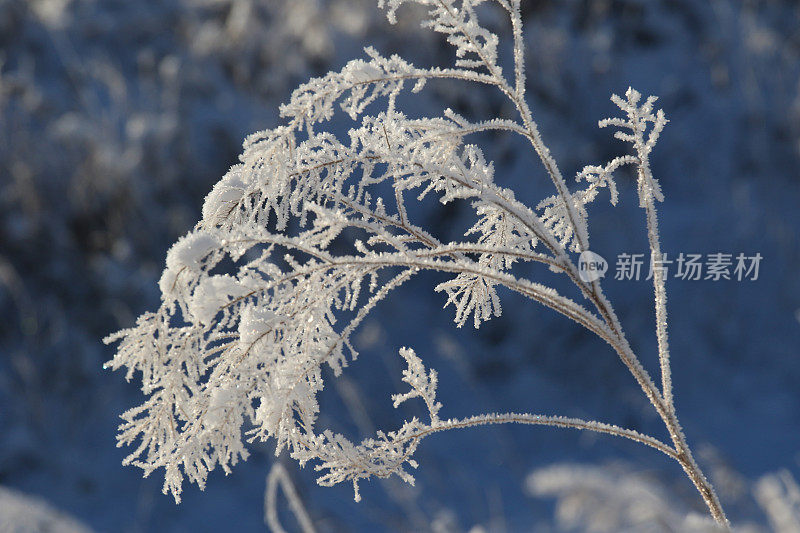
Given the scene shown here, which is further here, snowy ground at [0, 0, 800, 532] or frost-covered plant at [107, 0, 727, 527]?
snowy ground at [0, 0, 800, 532]

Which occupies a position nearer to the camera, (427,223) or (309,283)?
(309,283)

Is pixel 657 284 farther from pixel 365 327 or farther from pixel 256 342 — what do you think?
pixel 365 327

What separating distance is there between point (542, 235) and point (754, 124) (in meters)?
6.99

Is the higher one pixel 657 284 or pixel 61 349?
pixel 61 349

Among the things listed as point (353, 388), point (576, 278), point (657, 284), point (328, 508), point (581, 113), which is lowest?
point (576, 278)

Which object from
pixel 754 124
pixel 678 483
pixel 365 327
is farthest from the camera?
pixel 754 124

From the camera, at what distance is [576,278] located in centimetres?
146

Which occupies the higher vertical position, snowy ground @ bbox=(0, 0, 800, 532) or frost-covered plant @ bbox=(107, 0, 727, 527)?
snowy ground @ bbox=(0, 0, 800, 532)

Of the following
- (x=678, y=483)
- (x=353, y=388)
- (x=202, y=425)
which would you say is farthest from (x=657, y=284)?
(x=353, y=388)

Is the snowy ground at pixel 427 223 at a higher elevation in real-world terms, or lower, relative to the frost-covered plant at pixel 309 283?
higher

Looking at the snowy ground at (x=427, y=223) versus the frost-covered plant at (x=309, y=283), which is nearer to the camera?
the frost-covered plant at (x=309, y=283)

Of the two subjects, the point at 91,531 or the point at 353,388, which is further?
the point at 353,388

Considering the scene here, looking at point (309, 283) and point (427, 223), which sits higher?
point (427, 223)

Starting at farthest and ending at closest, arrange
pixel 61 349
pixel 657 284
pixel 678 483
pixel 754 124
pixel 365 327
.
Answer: pixel 754 124 → pixel 365 327 → pixel 61 349 → pixel 678 483 → pixel 657 284
